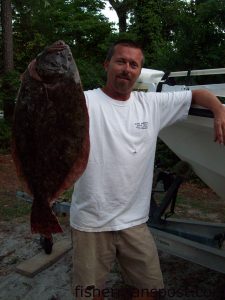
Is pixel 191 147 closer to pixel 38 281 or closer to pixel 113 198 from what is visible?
pixel 113 198

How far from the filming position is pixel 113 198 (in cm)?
276

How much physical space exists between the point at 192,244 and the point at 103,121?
1.40m

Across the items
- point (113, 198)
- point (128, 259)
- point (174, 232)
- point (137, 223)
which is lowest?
point (174, 232)

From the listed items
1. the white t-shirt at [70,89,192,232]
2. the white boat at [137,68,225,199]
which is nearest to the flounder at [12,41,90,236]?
the white t-shirt at [70,89,192,232]

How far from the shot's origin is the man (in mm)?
2699

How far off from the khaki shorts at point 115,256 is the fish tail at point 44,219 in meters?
0.38

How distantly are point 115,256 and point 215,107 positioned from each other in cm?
116

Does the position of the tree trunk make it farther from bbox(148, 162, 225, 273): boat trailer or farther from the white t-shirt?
the white t-shirt

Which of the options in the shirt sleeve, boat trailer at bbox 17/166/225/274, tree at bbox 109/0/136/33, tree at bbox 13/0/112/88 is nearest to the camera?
the shirt sleeve

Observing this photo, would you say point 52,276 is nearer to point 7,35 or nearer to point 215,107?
point 215,107

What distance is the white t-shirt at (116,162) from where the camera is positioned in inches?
106

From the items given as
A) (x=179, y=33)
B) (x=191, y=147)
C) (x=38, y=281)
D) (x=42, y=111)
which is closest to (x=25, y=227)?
(x=38, y=281)

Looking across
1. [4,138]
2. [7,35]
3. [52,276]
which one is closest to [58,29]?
[7,35]

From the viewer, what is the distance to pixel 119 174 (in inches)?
107
